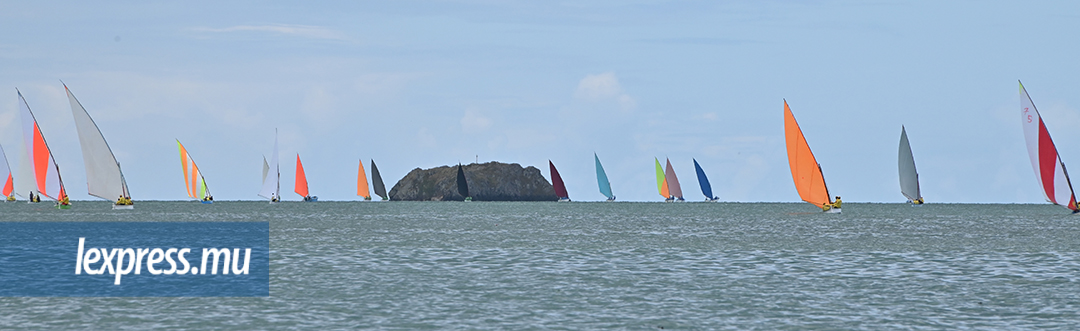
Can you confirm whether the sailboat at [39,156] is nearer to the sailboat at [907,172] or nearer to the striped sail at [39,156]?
the striped sail at [39,156]

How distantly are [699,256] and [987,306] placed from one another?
22.9 metres

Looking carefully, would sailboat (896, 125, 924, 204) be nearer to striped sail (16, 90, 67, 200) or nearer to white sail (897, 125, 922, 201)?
white sail (897, 125, 922, 201)

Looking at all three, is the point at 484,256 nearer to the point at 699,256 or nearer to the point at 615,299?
the point at 699,256

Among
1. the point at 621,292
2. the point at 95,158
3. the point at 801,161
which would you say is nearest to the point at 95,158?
the point at 95,158

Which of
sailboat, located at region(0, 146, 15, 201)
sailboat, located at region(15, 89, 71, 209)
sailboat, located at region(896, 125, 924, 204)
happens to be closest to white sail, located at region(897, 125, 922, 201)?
sailboat, located at region(896, 125, 924, 204)

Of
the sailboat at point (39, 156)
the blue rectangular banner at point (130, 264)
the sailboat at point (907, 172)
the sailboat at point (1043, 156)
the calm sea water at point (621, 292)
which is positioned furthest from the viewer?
the sailboat at point (907, 172)

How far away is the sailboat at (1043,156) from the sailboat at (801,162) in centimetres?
1735

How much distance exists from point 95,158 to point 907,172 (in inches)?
4294

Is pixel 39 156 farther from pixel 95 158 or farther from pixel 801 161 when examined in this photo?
pixel 801 161

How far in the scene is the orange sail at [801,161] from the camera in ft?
297

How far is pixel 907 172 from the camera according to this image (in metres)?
158

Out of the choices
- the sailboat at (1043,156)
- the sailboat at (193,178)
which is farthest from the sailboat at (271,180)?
the sailboat at (1043,156)

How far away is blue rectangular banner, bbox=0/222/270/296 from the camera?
3647cm

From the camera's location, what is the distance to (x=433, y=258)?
169 feet
